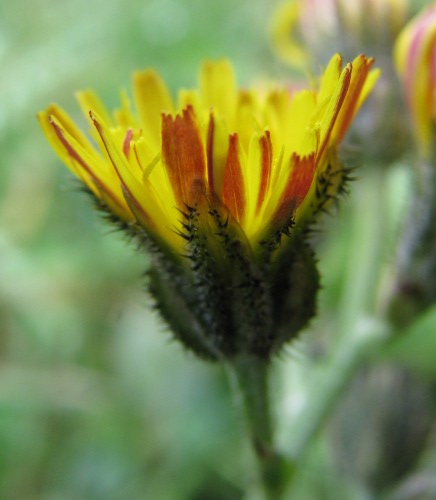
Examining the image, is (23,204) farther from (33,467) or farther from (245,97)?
(245,97)

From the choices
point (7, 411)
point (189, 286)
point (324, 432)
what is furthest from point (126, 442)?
point (189, 286)

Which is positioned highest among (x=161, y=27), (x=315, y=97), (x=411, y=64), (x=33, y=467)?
(x=161, y=27)

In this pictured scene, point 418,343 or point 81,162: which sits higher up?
point 81,162

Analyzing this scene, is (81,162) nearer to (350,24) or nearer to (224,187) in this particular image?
(224,187)

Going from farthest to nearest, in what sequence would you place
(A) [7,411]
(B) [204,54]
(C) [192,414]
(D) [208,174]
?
(B) [204,54] → (C) [192,414] → (A) [7,411] → (D) [208,174]

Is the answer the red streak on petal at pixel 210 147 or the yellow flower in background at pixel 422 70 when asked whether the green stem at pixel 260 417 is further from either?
the yellow flower in background at pixel 422 70

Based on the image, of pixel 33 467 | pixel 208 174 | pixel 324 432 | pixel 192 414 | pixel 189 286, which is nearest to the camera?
pixel 208 174

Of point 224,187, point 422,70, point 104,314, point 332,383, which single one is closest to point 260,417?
point 332,383

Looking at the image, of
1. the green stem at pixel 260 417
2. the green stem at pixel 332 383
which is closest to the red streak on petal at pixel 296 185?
the green stem at pixel 260 417

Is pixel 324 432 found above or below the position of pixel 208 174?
below
